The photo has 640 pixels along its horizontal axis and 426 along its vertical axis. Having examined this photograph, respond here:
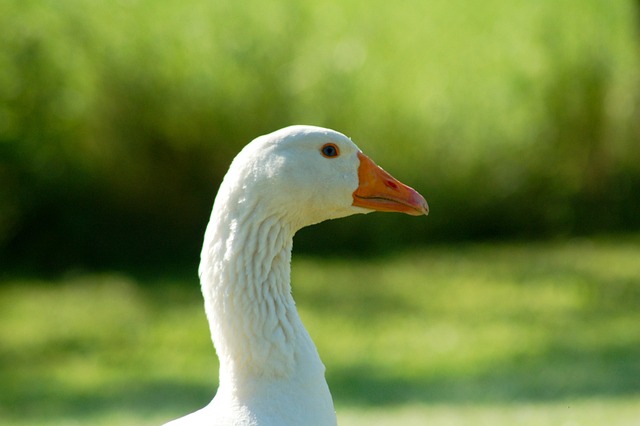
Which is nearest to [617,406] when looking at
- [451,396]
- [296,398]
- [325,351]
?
[451,396]

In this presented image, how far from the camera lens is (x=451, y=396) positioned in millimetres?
8922

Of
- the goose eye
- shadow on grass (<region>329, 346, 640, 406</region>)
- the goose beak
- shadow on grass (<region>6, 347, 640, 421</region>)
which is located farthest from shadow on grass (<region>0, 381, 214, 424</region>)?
the goose eye

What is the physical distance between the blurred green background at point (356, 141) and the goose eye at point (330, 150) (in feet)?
22.7

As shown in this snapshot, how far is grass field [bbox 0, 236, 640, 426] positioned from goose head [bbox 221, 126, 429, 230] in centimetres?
371

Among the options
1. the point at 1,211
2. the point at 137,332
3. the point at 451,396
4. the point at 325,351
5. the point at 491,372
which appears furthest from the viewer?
the point at 1,211

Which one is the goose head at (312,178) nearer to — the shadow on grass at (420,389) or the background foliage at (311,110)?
the shadow on grass at (420,389)

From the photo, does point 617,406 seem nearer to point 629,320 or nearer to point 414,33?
point 629,320

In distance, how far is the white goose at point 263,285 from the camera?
375cm

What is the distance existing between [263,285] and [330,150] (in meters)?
0.52

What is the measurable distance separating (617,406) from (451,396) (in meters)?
1.42

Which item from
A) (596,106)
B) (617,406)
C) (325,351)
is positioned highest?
(596,106)

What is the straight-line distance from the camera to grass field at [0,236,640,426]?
28.7 feet

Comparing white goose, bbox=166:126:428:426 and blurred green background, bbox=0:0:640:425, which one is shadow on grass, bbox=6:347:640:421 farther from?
white goose, bbox=166:126:428:426

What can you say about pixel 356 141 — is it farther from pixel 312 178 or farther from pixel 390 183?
pixel 312 178
